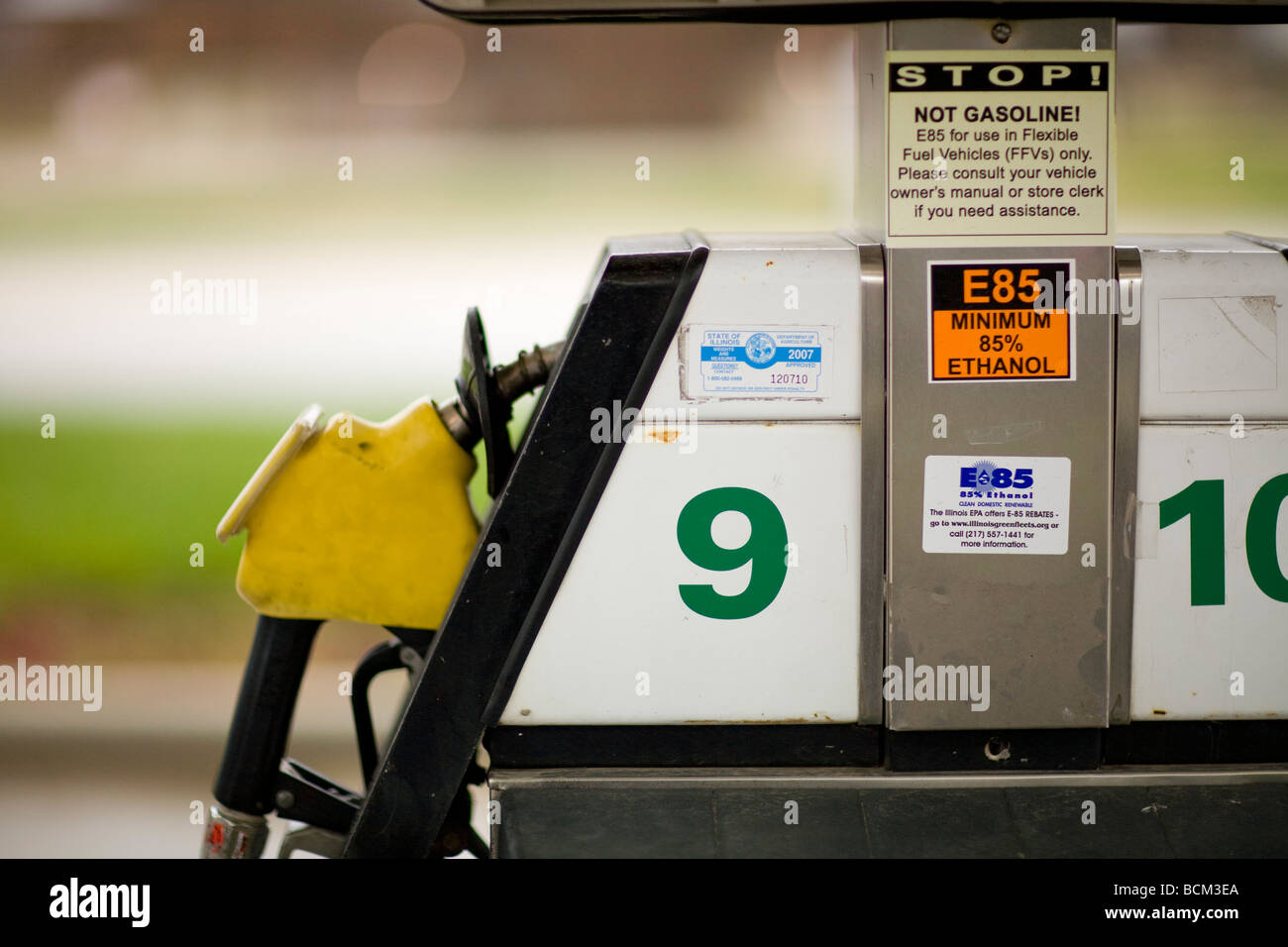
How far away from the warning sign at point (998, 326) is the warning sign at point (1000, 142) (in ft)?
0.22

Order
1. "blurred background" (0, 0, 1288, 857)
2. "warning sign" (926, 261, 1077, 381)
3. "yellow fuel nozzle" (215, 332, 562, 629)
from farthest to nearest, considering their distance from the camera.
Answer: "blurred background" (0, 0, 1288, 857), "yellow fuel nozzle" (215, 332, 562, 629), "warning sign" (926, 261, 1077, 381)

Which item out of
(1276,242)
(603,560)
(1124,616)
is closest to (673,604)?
(603,560)

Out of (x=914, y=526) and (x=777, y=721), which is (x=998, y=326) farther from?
(x=777, y=721)

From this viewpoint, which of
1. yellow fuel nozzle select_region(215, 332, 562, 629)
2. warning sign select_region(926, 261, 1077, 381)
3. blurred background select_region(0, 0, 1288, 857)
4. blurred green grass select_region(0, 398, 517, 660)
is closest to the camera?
warning sign select_region(926, 261, 1077, 381)

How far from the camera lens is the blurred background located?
145 inches

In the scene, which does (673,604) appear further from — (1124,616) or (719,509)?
(1124,616)

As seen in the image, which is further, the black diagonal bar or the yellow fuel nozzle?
the yellow fuel nozzle

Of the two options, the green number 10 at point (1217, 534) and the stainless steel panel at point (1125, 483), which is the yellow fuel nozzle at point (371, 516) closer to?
the stainless steel panel at point (1125, 483)

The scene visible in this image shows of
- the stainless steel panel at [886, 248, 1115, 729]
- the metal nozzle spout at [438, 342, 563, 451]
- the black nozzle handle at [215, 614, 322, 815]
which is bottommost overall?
the black nozzle handle at [215, 614, 322, 815]

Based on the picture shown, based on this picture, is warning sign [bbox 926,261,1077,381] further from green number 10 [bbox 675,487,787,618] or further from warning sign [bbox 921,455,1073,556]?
green number 10 [bbox 675,487,787,618]

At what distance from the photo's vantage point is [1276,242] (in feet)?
4.98

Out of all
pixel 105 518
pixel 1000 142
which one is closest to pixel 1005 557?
pixel 1000 142

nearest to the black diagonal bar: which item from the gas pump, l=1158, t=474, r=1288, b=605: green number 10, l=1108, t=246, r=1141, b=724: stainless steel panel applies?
the gas pump

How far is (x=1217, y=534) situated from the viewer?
148 cm
